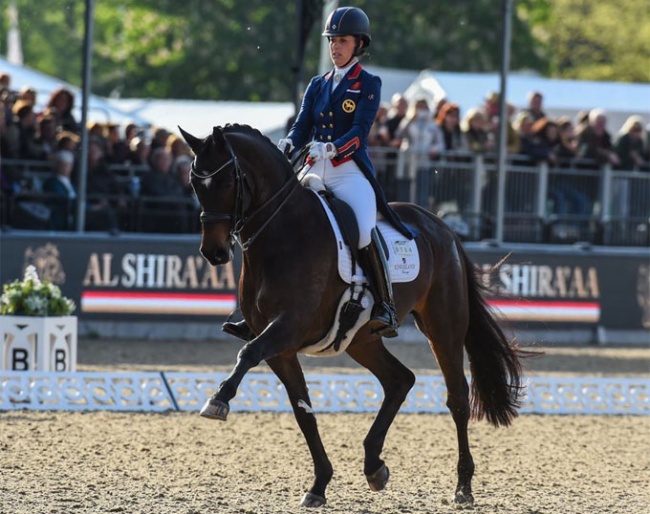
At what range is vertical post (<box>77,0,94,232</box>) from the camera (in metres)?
14.8

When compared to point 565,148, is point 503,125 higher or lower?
higher

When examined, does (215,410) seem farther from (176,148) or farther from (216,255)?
(176,148)

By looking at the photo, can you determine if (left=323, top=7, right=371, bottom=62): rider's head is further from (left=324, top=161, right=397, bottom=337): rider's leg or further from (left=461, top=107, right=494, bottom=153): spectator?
(left=461, top=107, right=494, bottom=153): spectator

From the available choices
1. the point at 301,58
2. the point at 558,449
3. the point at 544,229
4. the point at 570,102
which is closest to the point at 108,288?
the point at 301,58

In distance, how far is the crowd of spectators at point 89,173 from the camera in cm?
1541

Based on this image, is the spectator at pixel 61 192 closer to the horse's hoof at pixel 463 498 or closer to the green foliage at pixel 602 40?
the horse's hoof at pixel 463 498

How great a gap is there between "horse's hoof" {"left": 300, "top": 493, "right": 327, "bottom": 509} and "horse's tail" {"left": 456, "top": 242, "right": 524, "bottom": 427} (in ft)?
5.51

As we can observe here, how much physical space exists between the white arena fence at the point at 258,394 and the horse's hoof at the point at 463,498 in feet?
11.8

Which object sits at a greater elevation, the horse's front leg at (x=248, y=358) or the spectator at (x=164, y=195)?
the spectator at (x=164, y=195)

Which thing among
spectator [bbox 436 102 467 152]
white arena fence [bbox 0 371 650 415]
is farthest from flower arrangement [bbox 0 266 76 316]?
spectator [bbox 436 102 467 152]

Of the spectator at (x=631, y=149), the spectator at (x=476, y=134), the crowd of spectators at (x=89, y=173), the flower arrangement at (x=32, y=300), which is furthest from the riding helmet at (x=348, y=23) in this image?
the spectator at (x=631, y=149)

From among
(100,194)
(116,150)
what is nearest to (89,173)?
(100,194)

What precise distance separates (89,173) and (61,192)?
555 millimetres

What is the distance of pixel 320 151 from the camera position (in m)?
7.37
